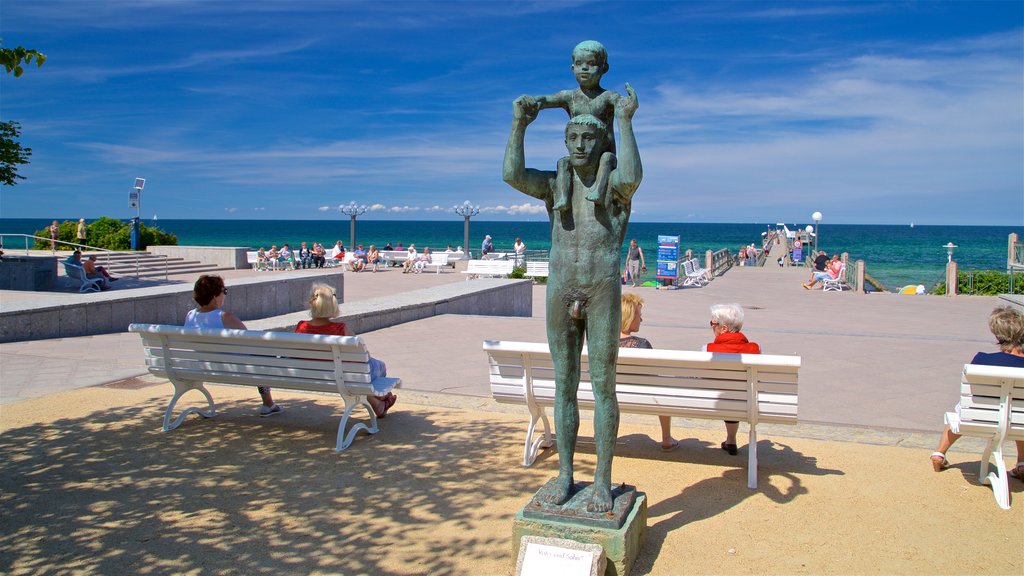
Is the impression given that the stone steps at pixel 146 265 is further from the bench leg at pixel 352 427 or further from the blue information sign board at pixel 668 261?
the bench leg at pixel 352 427

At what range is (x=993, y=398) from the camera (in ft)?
14.6

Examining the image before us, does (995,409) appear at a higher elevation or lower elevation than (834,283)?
higher

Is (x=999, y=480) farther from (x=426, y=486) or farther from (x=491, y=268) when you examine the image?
(x=491, y=268)

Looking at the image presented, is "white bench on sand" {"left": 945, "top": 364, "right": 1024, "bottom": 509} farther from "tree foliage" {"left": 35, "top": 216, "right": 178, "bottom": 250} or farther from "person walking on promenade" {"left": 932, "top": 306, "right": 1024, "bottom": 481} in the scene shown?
"tree foliage" {"left": 35, "top": 216, "right": 178, "bottom": 250}

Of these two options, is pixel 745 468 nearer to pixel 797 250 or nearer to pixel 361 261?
pixel 361 261

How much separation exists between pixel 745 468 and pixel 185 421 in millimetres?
4378

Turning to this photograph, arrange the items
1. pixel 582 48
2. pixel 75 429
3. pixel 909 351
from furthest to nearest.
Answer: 1. pixel 909 351
2. pixel 75 429
3. pixel 582 48

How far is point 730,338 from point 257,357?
3427mm

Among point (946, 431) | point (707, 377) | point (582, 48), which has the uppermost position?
point (582, 48)

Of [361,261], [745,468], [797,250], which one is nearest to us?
[745,468]

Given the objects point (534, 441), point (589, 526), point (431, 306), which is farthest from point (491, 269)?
point (589, 526)

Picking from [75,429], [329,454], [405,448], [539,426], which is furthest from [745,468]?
[75,429]

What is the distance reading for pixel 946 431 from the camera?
4922 millimetres

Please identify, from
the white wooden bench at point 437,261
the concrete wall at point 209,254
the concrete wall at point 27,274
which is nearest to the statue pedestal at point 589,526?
the concrete wall at point 27,274
